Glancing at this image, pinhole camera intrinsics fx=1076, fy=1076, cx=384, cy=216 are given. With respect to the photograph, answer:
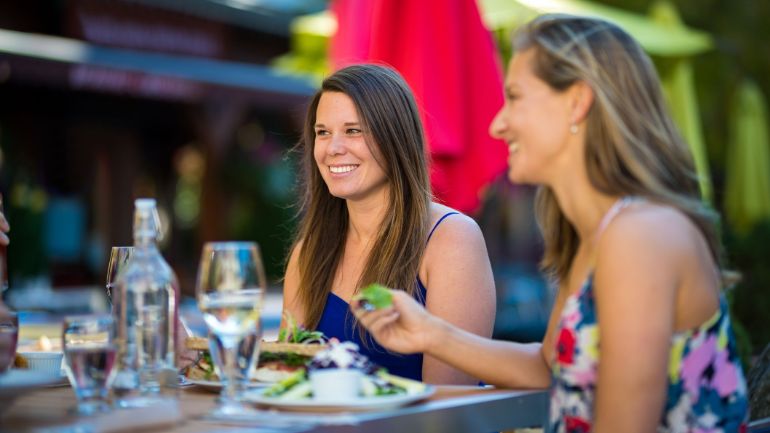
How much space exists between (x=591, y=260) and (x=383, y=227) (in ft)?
3.61

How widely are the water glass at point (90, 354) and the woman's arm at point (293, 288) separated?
1334 millimetres

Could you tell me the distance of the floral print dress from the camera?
6.15 ft

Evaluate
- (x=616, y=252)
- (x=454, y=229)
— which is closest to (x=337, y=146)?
(x=454, y=229)

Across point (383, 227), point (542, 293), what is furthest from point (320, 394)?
point (542, 293)

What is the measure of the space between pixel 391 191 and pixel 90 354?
1479 mm

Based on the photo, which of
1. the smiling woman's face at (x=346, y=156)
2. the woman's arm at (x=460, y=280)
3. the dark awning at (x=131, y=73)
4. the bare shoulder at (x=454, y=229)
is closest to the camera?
the woman's arm at (x=460, y=280)

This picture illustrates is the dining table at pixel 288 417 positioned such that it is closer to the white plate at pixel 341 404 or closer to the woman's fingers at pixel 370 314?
the white plate at pixel 341 404

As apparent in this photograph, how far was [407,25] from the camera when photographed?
13.9 feet

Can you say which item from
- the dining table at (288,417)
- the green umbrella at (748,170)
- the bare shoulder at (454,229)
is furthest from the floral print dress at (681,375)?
the green umbrella at (748,170)

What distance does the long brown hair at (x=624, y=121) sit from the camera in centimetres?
190

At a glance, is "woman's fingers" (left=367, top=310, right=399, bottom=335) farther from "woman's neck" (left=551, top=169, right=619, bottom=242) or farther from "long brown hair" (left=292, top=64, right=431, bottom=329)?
"long brown hair" (left=292, top=64, right=431, bottom=329)

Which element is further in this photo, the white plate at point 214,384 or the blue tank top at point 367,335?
the blue tank top at point 367,335

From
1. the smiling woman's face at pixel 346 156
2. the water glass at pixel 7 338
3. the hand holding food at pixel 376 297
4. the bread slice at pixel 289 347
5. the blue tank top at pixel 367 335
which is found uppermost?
the smiling woman's face at pixel 346 156

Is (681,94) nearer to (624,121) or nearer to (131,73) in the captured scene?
(131,73)
